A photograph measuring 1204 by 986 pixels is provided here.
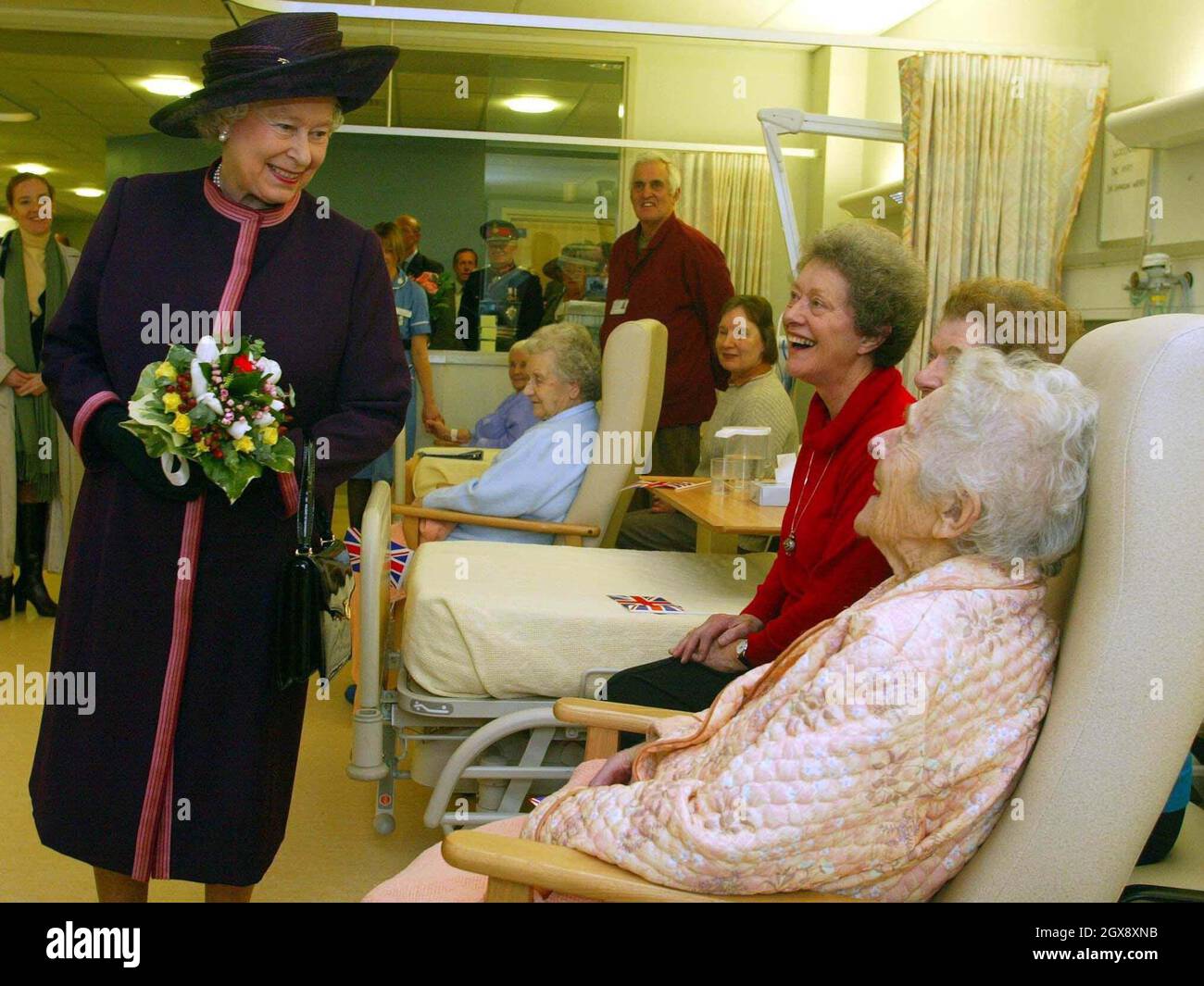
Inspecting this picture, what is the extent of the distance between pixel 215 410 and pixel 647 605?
3.94 ft

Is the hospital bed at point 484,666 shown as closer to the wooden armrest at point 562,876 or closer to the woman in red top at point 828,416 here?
the woman in red top at point 828,416

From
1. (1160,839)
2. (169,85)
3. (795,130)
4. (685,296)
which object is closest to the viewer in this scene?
(1160,839)

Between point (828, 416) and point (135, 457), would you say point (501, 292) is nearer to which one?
point (828, 416)

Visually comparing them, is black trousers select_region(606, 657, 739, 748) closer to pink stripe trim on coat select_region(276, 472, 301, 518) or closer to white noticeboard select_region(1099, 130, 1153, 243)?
pink stripe trim on coat select_region(276, 472, 301, 518)

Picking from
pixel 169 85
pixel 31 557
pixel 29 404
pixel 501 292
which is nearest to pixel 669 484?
pixel 29 404

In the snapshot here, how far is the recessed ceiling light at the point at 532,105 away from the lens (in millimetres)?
7727

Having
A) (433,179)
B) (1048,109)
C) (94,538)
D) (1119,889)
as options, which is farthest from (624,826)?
(433,179)

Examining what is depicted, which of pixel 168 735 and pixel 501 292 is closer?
pixel 168 735

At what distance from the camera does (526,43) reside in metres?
7.73

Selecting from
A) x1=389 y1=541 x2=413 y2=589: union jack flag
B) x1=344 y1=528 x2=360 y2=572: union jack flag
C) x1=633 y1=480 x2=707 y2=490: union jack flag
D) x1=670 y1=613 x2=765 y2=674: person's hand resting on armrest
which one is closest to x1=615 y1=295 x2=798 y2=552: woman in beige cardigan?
x1=633 y1=480 x2=707 y2=490: union jack flag

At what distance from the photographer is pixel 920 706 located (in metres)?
1.37

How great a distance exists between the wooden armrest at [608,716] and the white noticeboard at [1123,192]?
312cm

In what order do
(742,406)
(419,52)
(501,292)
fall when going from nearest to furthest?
(742,406)
(501,292)
(419,52)

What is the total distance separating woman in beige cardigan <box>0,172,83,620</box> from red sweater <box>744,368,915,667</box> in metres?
3.76
